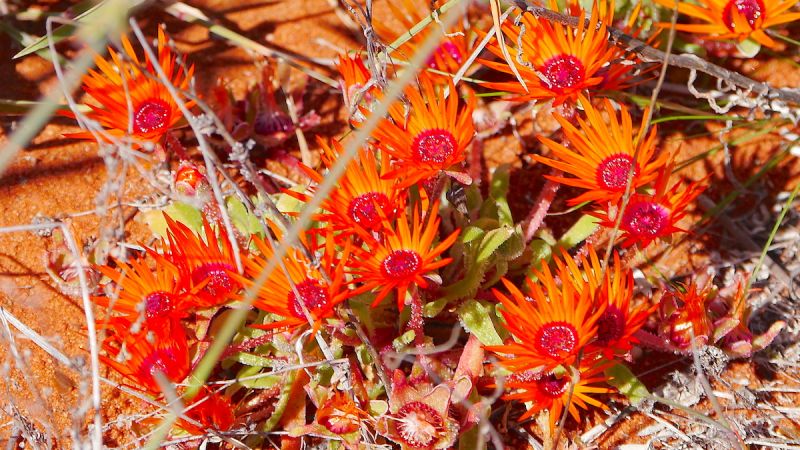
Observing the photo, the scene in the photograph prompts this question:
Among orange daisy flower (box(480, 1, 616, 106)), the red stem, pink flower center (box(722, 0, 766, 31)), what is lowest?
the red stem

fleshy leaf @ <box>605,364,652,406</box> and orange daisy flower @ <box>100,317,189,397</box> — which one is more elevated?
orange daisy flower @ <box>100,317,189,397</box>

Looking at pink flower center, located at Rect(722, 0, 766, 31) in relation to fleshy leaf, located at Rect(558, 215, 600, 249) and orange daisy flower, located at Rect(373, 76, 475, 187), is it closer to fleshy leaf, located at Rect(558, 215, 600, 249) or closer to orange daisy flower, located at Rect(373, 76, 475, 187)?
fleshy leaf, located at Rect(558, 215, 600, 249)

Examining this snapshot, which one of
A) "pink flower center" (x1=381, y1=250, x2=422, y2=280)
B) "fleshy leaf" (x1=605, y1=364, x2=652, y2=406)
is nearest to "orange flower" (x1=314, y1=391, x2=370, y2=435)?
"pink flower center" (x1=381, y1=250, x2=422, y2=280)

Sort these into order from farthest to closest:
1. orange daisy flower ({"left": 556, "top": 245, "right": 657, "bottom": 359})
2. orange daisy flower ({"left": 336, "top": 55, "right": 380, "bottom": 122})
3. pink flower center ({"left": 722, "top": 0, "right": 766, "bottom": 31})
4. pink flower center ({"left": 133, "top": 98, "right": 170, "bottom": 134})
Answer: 1. pink flower center ({"left": 722, "top": 0, "right": 766, "bottom": 31})
2. orange daisy flower ({"left": 336, "top": 55, "right": 380, "bottom": 122})
3. pink flower center ({"left": 133, "top": 98, "right": 170, "bottom": 134})
4. orange daisy flower ({"left": 556, "top": 245, "right": 657, "bottom": 359})

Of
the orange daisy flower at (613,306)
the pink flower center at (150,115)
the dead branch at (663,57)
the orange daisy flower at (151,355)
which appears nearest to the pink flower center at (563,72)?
the dead branch at (663,57)

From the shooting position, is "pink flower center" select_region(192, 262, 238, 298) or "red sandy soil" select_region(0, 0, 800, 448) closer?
"pink flower center" select_region(192, 262, 238, 298)

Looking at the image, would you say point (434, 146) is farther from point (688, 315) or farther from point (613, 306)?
point (688, 315)

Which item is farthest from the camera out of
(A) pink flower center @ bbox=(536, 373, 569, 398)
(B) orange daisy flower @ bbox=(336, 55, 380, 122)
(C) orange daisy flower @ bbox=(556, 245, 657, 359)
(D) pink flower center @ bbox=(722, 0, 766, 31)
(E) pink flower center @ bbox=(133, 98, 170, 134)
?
(D) pink flower center @ bbox=(722, 0, 766, 31)
